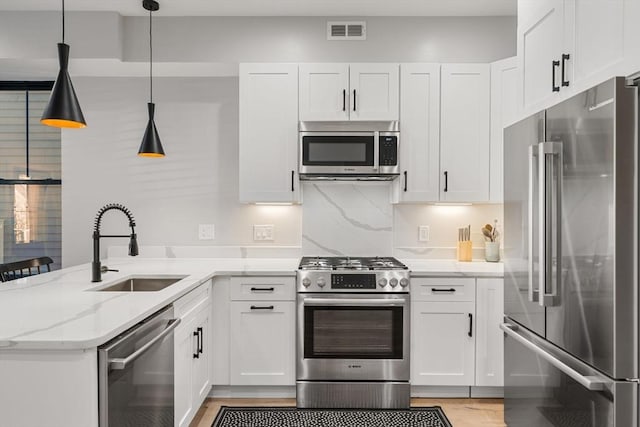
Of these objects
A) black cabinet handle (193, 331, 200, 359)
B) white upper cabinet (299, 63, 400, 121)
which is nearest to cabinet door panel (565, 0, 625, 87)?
white upper cabinet (299, 63, 400, 121)

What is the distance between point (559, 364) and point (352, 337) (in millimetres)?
1374

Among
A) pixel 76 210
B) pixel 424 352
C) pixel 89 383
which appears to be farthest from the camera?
pixel 76 210

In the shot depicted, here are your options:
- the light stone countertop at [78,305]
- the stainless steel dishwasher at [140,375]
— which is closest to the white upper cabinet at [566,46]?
the light stone countertop at [78,305]

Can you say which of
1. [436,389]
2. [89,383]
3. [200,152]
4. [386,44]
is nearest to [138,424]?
[89,383]

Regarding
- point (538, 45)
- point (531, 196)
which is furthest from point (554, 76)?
point (531, 196)

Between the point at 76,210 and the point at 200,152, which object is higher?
the point at 200,152

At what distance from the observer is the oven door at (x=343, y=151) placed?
10.4 feet

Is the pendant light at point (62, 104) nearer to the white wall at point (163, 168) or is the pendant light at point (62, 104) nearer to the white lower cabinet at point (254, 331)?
the white lower cabinet at point (254, 331)

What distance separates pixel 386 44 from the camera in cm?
344

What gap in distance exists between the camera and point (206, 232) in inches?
143

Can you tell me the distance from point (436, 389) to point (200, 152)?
249 cm

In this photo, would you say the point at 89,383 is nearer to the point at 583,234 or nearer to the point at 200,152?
the point at 583,234

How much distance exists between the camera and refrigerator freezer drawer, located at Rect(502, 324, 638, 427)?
4.85 feet

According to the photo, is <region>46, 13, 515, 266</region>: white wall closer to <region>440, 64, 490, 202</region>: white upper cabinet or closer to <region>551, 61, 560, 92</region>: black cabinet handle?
<region>440, 64, 490, 202</region>: white upper cabinet
